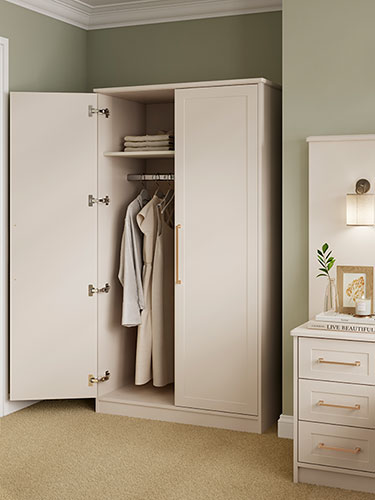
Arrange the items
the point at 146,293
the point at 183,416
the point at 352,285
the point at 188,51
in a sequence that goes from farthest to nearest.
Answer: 1. the point at 188,51
2. the point at 146,293
3. the point at 183,416
4. the point at 352,285

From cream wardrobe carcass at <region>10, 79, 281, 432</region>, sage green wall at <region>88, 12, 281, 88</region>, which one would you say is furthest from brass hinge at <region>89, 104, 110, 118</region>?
sage green wall at <region>88, 12, 281, 88</region>

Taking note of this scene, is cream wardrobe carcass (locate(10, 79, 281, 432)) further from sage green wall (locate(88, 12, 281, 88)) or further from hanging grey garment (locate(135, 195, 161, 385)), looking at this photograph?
sage green wall (locate(88, 12, 281, 88))

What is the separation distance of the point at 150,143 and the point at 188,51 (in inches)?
34.9

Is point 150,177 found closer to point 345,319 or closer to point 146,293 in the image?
point 146,293

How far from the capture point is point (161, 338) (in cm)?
467

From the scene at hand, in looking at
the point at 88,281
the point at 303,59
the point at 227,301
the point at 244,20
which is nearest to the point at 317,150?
the point at 303,59

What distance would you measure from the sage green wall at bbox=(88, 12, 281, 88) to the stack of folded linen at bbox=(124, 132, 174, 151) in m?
0.71

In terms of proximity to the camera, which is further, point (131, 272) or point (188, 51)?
point (188, 51)

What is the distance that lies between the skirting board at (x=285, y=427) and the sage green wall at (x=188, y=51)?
2.20 meters

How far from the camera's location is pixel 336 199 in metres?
3.91

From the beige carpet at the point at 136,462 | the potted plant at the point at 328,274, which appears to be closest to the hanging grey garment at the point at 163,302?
the beige carpet at the point at 136,462

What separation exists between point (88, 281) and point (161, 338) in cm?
62

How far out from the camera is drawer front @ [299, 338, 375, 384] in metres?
3.36

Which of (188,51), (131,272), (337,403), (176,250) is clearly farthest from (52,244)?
(337,403)
